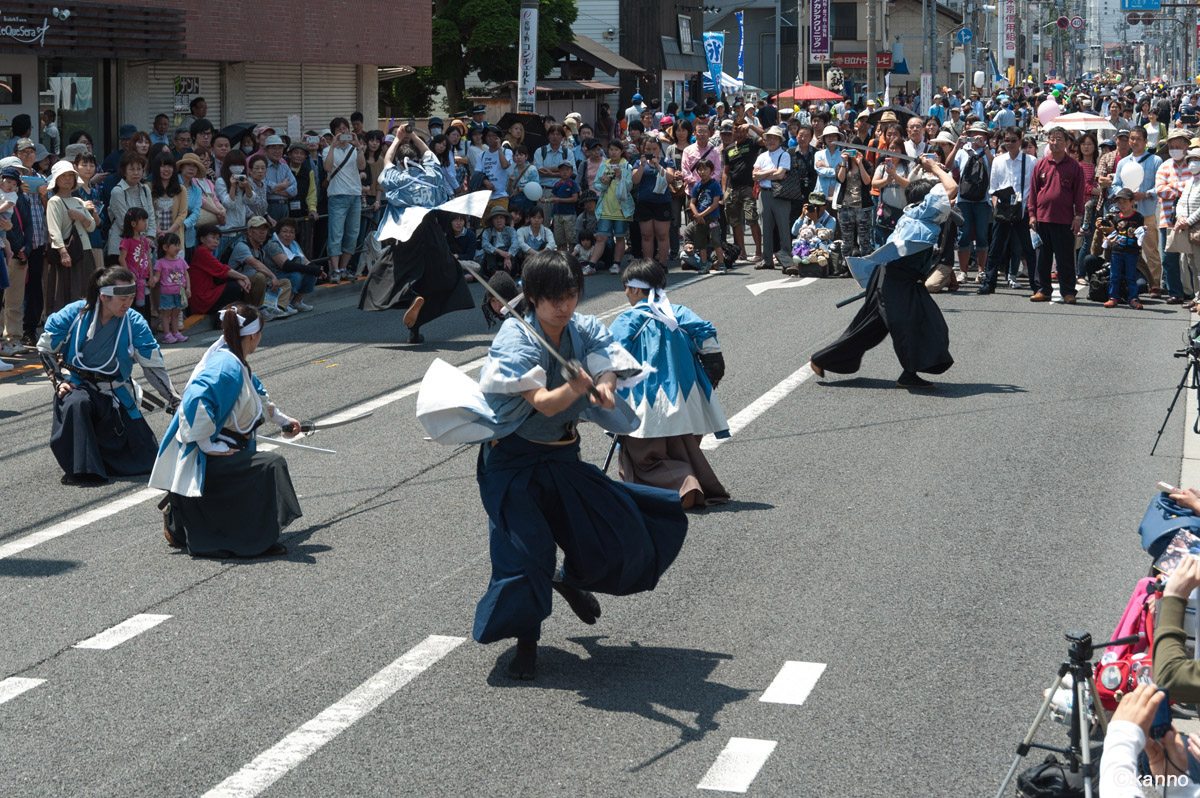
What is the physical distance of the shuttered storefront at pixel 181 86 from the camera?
69.5 ft

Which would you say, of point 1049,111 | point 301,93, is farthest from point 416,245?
point 1049,111

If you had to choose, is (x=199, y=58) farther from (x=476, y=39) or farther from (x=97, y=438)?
(x=476, y=39)

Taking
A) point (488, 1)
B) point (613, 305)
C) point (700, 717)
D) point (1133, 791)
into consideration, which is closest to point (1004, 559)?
point (700, 717)

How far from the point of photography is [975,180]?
17.7 meters

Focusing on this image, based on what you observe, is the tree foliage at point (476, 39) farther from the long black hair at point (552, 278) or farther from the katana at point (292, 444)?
the long black hair at point (552, 278)

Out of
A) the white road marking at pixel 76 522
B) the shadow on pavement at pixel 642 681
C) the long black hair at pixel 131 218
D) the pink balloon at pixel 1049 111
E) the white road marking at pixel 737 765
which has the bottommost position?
the white road marking at pixel 737 765

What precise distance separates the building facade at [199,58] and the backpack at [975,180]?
1069 centimetres

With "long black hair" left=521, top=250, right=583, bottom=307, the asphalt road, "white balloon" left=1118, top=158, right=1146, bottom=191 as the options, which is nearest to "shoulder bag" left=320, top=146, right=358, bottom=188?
the asphalt road

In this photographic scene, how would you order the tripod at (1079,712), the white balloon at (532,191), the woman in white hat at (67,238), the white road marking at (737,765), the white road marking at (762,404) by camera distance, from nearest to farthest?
the tripod at (1079,712), the white road marking at (737,765), the white road marking at (762,404), the woman in white hat at (67,238), the white balloon at (532,191)

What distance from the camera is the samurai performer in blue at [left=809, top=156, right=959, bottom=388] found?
465 inches

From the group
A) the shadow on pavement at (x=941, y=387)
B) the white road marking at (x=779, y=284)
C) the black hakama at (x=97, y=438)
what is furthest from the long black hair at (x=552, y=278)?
the white road marking at (x=779, y=284)

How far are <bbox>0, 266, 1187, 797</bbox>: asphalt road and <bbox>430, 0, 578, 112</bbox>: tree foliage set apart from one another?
2526cm

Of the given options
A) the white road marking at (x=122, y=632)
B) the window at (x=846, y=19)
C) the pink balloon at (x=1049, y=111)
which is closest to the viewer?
the white road marking at (x=122, y=632)

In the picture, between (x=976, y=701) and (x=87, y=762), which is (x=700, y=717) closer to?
(x=976, y=701)
